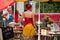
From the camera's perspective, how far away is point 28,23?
99.2 inches

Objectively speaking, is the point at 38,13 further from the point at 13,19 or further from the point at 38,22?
the point at 13,19

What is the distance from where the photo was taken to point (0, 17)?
2561 mm

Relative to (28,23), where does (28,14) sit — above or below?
above

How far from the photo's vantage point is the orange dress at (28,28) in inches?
96.4

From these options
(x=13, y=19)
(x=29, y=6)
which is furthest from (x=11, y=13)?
(x=29, y=6)

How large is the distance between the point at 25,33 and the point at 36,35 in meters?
0.16

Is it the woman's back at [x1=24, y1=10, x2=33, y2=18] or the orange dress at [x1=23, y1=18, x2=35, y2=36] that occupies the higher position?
the woman's back at [x1=24, y1=10, x2=33, y2=18]

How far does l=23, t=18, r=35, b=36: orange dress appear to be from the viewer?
8.04ft

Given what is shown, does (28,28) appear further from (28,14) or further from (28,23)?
(28,14)

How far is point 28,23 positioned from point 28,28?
10 centimetres

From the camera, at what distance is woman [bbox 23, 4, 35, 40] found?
96.6 inches

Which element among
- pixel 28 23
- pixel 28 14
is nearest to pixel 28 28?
pixel 28 23

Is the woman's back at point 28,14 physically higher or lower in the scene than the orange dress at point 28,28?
higher

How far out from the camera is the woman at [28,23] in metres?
2.45
